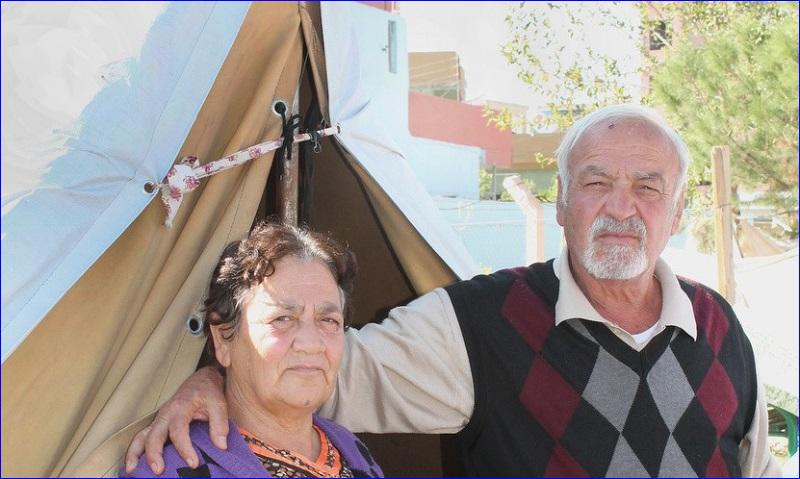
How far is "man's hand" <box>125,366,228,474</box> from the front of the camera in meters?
1.74

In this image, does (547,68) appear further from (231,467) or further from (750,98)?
(231,467)

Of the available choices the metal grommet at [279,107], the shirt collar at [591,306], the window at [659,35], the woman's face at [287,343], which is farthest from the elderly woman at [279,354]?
the window at [659,35]

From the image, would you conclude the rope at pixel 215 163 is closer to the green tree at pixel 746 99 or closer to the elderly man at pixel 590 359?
the elderly man at pixel 590 359

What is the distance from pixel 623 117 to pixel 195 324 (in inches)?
56.2

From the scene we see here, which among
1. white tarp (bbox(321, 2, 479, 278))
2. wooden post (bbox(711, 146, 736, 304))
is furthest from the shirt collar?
wooden post (bbox(711, 146, 736, 304))

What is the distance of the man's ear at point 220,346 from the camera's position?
6.65ft

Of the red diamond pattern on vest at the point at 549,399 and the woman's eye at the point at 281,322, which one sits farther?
the red diamond pattern on vest at the point at 549,399

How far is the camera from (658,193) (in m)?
2.48

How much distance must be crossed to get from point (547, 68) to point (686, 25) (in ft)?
5.94

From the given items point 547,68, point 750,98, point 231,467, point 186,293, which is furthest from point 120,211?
point 547,68

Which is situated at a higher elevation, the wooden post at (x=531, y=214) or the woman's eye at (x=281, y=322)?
the woman's eye at (x=281, y=322)

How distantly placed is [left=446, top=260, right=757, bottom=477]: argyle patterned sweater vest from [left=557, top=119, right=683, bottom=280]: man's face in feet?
0.60

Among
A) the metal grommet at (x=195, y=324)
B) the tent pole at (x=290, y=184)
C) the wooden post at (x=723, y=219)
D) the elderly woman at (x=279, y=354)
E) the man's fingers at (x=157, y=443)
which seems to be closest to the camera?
the man's fingers at (x=157, y=443)

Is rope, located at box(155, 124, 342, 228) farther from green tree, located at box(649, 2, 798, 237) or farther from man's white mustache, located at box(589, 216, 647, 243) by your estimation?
green tree, located at box(649, 2, 798, 237)
